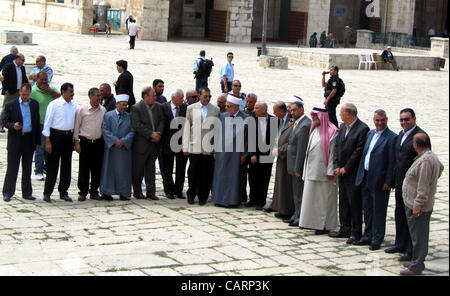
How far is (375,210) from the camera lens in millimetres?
9125

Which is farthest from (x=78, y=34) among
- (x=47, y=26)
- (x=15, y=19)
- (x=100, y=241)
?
(x=100, y=241)

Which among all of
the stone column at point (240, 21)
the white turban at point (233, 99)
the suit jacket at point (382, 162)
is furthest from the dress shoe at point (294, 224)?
the stone column at point (240, 21)

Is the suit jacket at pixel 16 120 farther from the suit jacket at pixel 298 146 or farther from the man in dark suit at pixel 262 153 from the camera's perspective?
the suit jacket at pixel 298 146

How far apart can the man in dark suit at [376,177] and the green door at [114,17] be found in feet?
105

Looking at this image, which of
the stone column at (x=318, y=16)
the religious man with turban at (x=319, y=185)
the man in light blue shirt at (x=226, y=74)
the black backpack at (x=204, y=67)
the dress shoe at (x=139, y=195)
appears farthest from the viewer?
the stone column at (x=318, y=16)

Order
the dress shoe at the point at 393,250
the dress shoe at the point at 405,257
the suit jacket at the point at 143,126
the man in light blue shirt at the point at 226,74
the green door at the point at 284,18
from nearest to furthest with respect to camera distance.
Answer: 1. the dress shoe at the point at 405,257
2. the dress shoe at the point at 393,250
3. the suit jacket at the point at 143,126
4. the man in light blue shirt at the point at 226,74
5. the green door at the point at 284,18

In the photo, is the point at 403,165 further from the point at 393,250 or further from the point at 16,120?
the point at 16,120

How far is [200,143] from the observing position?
437 inches

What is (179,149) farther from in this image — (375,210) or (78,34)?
(78,34)

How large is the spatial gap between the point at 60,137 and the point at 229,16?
104ft

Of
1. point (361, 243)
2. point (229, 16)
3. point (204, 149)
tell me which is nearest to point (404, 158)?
point (361, 243)

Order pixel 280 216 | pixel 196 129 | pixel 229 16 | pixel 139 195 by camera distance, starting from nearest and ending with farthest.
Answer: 1. pixel 280 216
2. pixel 196 129
3. pixel 139 195
4. pixel 229 16

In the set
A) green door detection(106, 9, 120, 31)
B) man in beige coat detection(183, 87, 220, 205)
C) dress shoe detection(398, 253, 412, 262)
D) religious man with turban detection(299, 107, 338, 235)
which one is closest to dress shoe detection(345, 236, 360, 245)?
religious man with turban detection(299, 107, 338, 235)

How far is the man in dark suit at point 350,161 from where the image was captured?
30.6 feet
